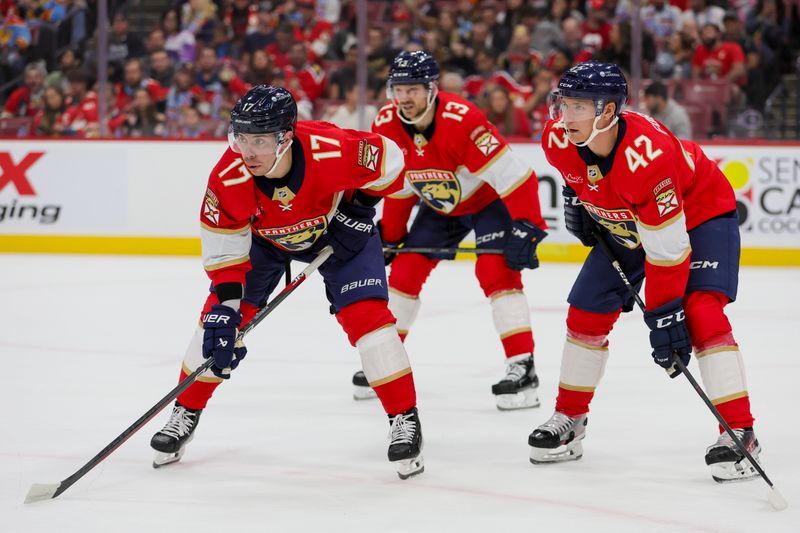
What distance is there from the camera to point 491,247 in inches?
182

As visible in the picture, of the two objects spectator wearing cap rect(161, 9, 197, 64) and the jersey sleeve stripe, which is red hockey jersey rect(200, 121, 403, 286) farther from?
spectator wearing cap rect(161, 9, 197, 64)

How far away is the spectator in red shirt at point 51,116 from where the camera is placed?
29.6 feet

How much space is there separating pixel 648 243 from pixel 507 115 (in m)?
5.43

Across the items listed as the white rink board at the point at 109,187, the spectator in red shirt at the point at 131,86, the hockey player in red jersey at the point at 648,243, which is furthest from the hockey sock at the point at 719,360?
the spectator in red shirt at the point at 131,86

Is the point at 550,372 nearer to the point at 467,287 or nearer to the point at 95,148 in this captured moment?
the point at 467,287

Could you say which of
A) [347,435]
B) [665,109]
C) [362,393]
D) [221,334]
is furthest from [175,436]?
[665,109]

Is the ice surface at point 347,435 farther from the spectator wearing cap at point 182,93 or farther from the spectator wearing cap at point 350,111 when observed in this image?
the spectator wearing cap at point 182,93

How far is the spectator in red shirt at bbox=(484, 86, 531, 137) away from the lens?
8.56 metres

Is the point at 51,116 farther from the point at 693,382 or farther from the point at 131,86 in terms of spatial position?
the point at 693,382

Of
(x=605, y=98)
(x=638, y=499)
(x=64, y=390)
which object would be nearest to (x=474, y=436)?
(x=638, y=499)

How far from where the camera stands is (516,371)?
14.6 ft

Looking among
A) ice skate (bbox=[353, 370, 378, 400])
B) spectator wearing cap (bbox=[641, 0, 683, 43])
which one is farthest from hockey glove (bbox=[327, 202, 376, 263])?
spectator wearing cap (bbox=[641, 0, 683, 43])

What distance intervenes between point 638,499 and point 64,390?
2.42m

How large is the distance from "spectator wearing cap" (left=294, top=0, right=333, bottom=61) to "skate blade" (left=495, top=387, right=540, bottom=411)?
5.27 meters
